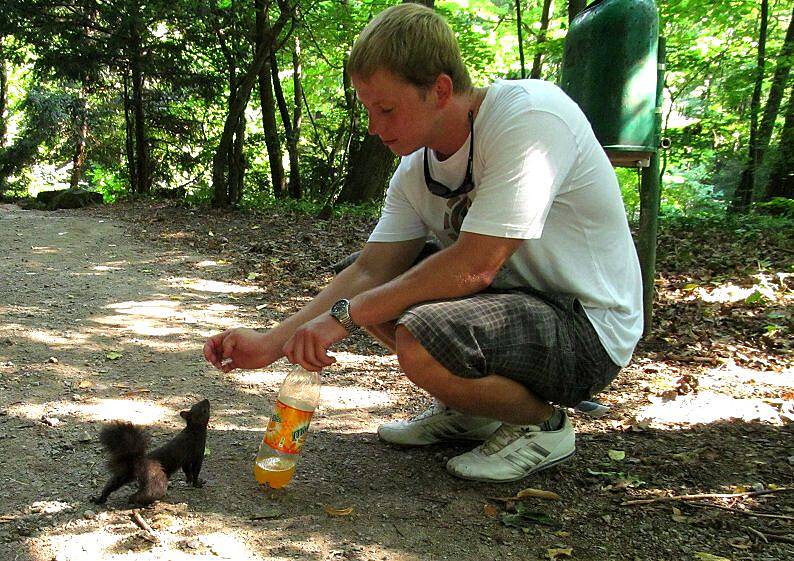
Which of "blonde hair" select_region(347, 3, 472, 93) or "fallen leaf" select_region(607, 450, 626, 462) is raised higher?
"blonde hair" select_region(347, 3, 472, 93)

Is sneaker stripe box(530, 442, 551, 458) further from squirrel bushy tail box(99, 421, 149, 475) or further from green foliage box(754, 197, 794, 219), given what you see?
green foliage box(754, 197, 794, 219)

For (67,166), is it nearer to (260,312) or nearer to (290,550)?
(260,312)

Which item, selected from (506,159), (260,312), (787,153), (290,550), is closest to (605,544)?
(290,550)

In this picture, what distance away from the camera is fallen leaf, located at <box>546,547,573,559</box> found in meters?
1.89

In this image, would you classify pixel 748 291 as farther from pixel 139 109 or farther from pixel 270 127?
pixel 139 109

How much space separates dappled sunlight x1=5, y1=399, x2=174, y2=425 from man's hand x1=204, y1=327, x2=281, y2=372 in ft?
2.02

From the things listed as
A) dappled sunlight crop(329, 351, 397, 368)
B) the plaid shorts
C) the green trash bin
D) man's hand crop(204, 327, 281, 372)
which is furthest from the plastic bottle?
the green trash bin

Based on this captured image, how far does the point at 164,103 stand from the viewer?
46.0 ft

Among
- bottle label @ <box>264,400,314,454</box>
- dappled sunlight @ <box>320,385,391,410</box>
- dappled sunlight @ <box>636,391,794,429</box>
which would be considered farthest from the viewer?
dappled sunlight @ <box>320,385,391,410</box>

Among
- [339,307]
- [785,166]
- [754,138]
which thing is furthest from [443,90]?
[754,138]

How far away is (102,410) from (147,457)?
93cm

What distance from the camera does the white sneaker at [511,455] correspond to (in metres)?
2.30

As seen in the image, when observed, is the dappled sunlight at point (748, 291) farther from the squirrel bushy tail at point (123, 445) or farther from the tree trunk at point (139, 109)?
the tree trunk at point (139, 109)

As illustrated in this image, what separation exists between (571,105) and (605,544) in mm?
1328
